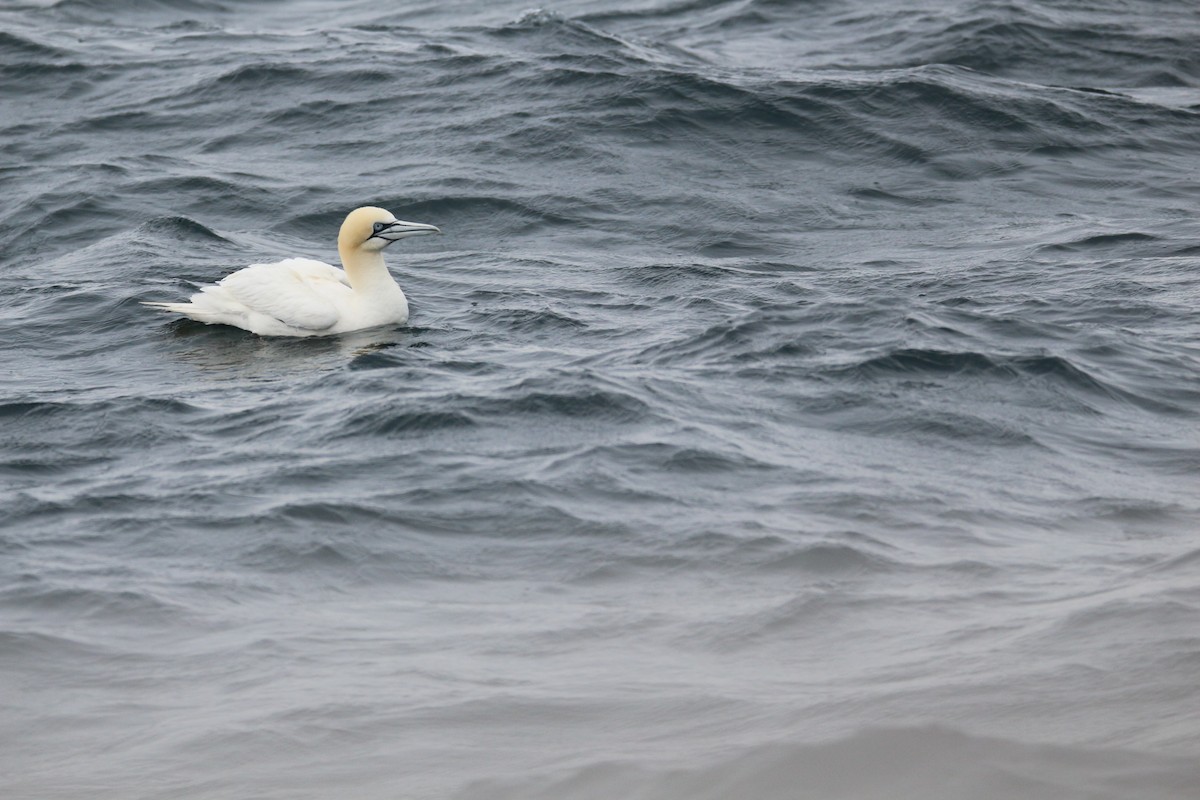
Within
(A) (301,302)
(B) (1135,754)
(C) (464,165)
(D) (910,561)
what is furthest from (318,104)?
(B) (1135,754)

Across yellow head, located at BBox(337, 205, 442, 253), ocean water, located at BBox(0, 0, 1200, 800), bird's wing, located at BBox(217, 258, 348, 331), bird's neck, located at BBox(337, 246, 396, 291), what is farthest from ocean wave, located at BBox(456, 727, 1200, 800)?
yellow head, located at BBox(337, 205, 442, 253)

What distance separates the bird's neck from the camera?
36.1 feet

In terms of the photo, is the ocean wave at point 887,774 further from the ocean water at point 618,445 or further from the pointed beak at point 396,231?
the pointed beak at point 396,231

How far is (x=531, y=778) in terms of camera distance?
5.30 m

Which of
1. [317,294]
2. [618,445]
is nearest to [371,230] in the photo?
[317,294]

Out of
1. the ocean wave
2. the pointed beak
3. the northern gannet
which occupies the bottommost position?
the ocean wave

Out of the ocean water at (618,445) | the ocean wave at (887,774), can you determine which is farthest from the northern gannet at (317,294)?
the ocean wave at (887,774)

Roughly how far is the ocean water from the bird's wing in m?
0.21

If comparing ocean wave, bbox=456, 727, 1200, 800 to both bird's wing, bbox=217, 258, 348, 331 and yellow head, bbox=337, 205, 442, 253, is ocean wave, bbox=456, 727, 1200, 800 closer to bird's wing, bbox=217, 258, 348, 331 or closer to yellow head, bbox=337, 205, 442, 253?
bird's wing, bbox=217, 258, 348, 331

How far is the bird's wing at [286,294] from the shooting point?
10688mm

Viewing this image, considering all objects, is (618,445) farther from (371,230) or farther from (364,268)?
(371,230)

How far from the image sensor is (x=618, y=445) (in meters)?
8.13

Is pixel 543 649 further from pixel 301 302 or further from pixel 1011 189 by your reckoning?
pixel 1011 189

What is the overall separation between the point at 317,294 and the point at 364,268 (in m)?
0.42
